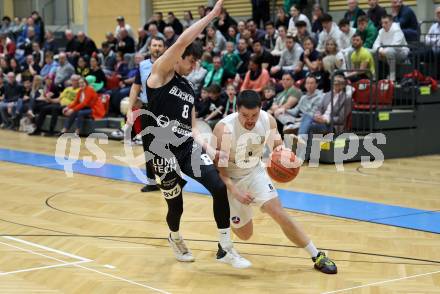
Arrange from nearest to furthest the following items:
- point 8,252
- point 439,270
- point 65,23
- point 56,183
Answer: point 439,270 → point 8,252 → point 56,183 → point 65,23

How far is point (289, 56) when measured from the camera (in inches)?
577

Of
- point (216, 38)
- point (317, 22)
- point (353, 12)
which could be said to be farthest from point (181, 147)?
point (216, 38)

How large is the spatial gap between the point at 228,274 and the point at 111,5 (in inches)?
784

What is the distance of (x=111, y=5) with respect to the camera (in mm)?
24297

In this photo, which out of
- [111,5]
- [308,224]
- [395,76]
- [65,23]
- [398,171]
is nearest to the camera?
[308,224]

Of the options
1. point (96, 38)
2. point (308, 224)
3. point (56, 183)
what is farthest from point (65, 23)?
point (308, 224)

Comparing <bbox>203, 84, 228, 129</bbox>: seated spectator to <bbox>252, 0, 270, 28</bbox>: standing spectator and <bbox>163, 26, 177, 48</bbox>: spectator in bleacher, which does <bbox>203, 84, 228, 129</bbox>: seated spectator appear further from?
<bbox>252, 0, 270, 28</bbox>: standing spectator

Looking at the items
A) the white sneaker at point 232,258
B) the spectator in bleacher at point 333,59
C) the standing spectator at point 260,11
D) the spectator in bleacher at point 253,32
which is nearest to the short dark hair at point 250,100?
the white sneaker at point 232,258

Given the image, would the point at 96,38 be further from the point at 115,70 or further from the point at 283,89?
the point at 283,89

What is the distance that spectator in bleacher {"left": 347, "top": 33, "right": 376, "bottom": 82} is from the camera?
12.8 m

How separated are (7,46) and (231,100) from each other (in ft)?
39.7

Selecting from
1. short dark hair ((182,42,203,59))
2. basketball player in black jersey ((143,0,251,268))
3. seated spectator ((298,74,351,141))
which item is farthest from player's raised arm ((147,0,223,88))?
seated spectator ((298,74,351,141))

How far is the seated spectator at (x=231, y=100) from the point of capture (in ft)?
44.6

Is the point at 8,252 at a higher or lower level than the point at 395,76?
lower
